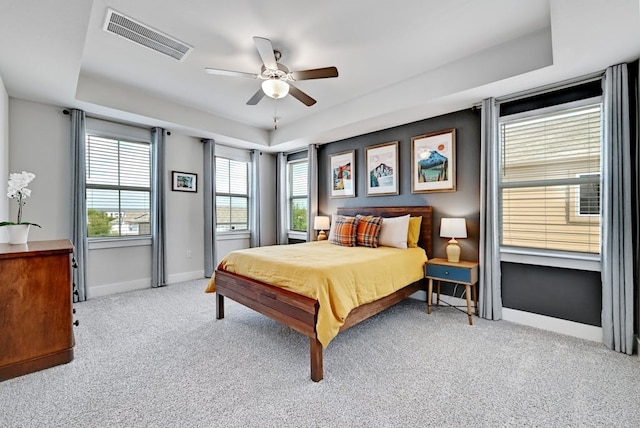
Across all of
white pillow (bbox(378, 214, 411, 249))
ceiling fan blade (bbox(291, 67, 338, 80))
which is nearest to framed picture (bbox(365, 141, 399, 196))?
white pillow (bbox(378, 214, 411, 249))

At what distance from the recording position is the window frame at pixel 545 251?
2611 millimetres

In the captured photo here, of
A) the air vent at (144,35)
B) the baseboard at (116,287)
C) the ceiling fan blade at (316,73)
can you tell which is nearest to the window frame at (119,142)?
the baseboard at (116,287)

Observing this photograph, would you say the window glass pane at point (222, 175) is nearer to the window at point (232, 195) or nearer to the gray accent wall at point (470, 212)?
the window at point (232, 195)

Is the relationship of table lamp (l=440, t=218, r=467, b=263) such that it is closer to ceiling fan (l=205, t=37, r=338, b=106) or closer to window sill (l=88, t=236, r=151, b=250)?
ceiling fan (l=205, t=37, r=338, b=106)

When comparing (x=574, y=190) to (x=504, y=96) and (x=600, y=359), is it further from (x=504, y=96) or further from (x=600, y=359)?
(x=600, y=359)

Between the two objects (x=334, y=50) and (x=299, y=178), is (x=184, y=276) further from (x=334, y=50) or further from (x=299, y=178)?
(x=334, y=50)

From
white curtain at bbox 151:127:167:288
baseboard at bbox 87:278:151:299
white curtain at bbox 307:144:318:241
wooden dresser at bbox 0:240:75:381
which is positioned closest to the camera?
wooden dresser at bbox 0:240:75:381

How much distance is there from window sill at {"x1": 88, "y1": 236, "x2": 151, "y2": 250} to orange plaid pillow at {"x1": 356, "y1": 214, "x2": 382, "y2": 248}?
3290 mm

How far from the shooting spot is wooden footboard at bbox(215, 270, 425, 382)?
2004 millimetres

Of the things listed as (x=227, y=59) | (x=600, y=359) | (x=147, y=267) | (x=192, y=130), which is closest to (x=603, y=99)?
(x=600, y=359)

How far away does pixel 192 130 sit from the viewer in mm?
4461

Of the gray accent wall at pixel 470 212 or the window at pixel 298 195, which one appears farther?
the window at pixel 298 195

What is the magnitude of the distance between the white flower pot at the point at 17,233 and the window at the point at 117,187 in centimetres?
172

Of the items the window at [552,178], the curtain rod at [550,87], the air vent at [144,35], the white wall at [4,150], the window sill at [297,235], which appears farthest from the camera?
the window sill at [297,235]
